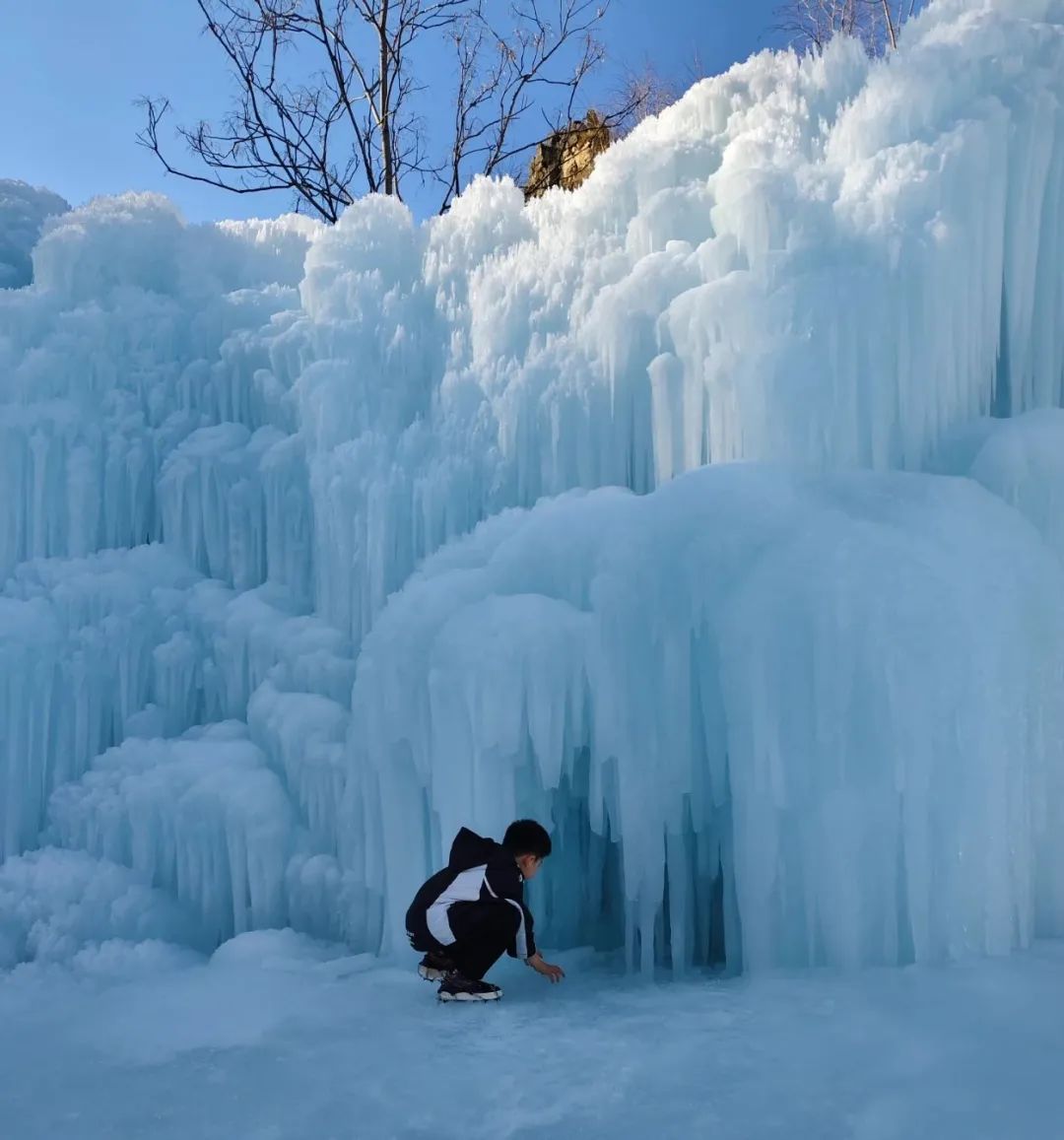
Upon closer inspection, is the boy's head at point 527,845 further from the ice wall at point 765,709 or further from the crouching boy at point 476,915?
the ice wall at point 765,709

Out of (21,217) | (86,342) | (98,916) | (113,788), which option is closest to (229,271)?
(86,342)

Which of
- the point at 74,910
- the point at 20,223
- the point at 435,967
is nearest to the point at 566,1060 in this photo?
the point at 435,967

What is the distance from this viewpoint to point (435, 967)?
12.5ft

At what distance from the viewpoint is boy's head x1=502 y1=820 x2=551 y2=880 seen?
12.2 feet

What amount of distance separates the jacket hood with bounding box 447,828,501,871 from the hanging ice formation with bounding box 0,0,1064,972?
539mm

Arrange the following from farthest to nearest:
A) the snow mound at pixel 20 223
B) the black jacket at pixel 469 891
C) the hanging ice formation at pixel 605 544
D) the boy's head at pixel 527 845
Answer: the snow mound at pixel 20 223
the hanging ice formation at pixel 605 544
the boy's head at pixel 527 845
the black jacket at pixel 469 891

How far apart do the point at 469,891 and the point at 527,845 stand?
28 centimetres

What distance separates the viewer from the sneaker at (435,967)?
374 cm

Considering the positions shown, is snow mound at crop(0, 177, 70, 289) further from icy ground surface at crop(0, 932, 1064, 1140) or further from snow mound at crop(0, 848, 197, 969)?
icy ground surface at crop(0, 932, 1064, 1140)

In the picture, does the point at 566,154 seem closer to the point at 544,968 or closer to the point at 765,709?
the point at 765,709

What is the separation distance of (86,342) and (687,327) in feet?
13.6

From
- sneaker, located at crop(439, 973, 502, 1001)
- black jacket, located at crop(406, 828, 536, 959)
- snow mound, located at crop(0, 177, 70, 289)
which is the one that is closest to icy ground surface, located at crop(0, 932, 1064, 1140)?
sneaker, located at crop(439, 973, 502, 1001)

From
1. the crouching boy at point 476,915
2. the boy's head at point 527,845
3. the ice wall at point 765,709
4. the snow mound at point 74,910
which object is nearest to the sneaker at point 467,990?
the crouching boy at point 476,915

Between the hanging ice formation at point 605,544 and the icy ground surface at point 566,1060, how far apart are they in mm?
502
